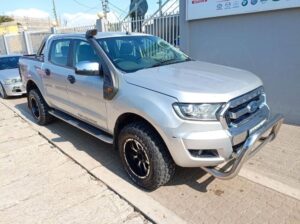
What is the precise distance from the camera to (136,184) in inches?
131

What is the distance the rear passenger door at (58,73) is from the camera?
440cm

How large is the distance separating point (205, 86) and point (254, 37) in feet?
10.4

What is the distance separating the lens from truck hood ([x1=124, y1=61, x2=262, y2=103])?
2.66m

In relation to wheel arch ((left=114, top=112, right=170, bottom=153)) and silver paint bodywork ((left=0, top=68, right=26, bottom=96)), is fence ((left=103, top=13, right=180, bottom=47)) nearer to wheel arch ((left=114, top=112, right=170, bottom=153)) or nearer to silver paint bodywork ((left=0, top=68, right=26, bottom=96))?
silver paint bodywork ((left=0, top=68, right=26, bottom=96))

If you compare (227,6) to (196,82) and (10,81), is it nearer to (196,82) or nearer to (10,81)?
(196,82)

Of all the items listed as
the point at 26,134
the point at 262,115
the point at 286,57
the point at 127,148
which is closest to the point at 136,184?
the point at 127,148

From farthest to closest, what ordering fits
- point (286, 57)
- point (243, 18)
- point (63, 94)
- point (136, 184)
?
point (243, 18)
point (286, 57)
point (63, 94)
point (136, 184)

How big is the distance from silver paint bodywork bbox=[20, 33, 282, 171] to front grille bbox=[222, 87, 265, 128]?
5 centimetres

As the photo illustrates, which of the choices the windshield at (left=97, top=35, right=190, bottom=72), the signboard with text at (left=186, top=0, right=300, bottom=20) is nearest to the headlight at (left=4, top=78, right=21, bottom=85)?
the signboard with text at (left=186, top=0, right=300, bottom=20)

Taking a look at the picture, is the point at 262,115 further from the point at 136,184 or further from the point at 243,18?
the point at 243,18

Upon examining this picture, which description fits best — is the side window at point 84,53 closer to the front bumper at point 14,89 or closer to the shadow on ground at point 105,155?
the shadow on ground at point 105,155

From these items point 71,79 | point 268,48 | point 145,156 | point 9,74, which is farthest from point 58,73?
point 9,74

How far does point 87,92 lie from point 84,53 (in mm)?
648

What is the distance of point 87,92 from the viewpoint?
3.77m
